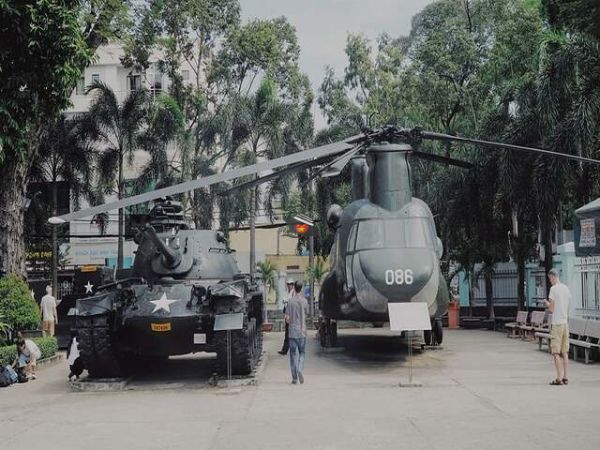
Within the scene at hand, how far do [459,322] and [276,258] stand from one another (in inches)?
1078

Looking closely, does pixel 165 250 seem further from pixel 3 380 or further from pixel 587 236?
pixel 587 236

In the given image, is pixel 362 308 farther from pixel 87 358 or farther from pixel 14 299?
pixel 14 299

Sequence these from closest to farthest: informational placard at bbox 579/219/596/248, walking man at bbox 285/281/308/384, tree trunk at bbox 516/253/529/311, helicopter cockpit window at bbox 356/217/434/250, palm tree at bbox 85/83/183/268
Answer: walking man at bbox 285/281/308/384 < helicopter cockpit window at bbox 356/217/434/250 < informational placard at bbox 579/219/596/248 < tree trunk at bbox 516/253/529/311 < palm tree at bbox 85/83/183/268

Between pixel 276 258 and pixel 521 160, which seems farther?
pixel 276 258

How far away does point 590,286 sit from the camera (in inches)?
658

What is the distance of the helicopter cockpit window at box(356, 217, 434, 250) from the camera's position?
577 inches

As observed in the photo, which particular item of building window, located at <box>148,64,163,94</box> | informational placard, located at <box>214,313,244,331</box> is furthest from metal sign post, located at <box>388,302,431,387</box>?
building window, located at <box>148,64,163,94</box>

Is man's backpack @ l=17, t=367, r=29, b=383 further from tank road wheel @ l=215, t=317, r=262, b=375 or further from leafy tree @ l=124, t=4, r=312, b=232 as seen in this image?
leafy tree @ l=124, t=4, r=312, b=232

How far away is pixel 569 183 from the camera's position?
21109mm

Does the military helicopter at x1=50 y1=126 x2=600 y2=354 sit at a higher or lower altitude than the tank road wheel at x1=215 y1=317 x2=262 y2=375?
higher

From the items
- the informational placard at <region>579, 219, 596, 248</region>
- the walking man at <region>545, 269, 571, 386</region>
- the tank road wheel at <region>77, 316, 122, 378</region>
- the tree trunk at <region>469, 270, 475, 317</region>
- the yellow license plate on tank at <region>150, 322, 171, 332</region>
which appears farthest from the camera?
the tree trunk at <region>469, 270, 475, 317</region>

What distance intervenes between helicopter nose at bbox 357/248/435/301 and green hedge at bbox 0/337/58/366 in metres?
6.66

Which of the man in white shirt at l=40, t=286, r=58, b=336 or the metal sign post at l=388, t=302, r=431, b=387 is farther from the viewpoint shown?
→ the man in white shirt at l=40, t=286, r=58, b=336

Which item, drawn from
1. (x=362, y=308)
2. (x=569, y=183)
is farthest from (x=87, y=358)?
(x=569, y=183)
